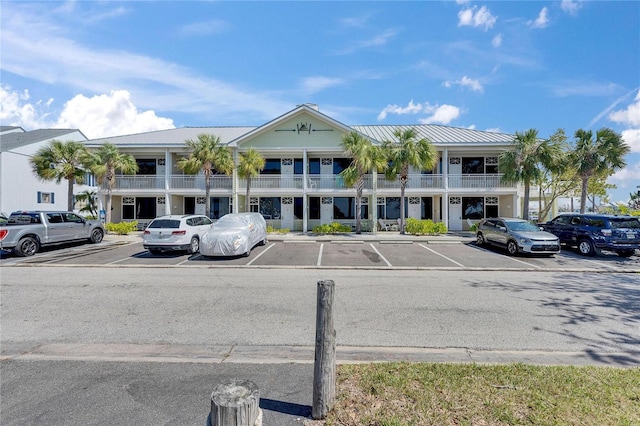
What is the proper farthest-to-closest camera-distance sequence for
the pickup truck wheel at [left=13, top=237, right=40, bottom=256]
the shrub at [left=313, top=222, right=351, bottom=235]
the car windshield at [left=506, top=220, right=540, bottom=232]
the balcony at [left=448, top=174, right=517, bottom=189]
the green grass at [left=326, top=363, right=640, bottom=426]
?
the balcony at [left=448, top=174, right=517, bottom=189] → the shrub at [left=313, top=222, right=351, bottom=235] → the car windshield at [left=506, top=220, right=540, bottom=232] → the pickup truck wheel at [left=13, top=237, right=40, bottom=256] → the green grass at [left=326, top=363, right=640, bottom=426]

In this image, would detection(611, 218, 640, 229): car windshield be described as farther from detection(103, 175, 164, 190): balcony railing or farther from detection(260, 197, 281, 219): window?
detection(103, 175, 164, 190): balcony railing

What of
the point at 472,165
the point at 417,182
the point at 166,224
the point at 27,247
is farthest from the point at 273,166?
the point at 27,247

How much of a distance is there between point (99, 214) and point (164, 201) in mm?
4633

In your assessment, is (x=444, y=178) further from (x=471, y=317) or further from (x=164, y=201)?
(x=164, y=201)

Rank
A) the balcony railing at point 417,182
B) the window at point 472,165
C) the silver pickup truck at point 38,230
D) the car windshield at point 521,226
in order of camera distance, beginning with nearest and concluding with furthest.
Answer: the silver pickup truck at point 38,230
the car windshield at point 521,226
the balcony railing at point 417,182
the window at point 472,165

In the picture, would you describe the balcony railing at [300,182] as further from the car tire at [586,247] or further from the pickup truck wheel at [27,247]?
the pickup truck wheel at [27,247]

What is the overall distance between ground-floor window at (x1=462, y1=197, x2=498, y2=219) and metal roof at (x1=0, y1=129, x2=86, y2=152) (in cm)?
3889

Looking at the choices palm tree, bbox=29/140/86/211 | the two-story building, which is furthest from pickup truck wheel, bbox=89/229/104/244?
palm tree, bbox=29/140/86/211

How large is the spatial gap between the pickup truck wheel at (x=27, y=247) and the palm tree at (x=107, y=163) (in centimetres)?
898

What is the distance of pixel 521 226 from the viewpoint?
15.1 m

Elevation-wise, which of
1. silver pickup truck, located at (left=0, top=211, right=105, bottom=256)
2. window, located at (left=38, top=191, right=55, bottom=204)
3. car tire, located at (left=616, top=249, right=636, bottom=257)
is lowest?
car tire, located at (left=616, top=249, right=636, bottom=257)

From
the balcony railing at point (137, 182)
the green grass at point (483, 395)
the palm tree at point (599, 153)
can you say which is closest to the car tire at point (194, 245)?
the green grass at point (483, 395)

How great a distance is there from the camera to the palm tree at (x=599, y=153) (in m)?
19.8

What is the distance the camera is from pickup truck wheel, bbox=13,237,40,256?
13.7 metres
